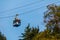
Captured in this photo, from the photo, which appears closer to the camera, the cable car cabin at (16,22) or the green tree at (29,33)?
the cable car cabin at (16,22)

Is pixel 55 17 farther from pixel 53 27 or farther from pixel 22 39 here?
pixel 22 39

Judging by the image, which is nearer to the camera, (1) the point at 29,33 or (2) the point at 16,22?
(2) the point at 16,22

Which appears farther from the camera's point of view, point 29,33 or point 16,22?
point 29,33

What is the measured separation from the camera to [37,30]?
4478 centimetres

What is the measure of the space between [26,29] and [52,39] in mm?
10119

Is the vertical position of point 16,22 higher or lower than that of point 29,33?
higher

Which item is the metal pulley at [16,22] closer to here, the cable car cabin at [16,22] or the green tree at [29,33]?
the cable car cabin at [16,22]

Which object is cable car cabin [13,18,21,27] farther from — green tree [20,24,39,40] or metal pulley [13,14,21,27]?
green tree [20,24,39,40]

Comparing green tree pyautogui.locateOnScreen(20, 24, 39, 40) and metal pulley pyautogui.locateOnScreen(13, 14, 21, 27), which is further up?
metal pulley pyautogui.locateOnScreen(13, 14, 21, 27)

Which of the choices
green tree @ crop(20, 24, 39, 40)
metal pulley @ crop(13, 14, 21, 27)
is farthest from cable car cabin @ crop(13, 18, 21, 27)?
green tree @ crop(20, 24, 39, 40)

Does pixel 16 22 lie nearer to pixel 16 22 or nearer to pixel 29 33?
pixel 16 22

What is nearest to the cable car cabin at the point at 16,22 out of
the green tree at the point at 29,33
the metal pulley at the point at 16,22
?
the metal pulley at the point at 16,22

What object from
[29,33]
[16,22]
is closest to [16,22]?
[16,22]

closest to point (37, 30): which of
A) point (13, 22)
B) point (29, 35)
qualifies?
point (29, 35)
